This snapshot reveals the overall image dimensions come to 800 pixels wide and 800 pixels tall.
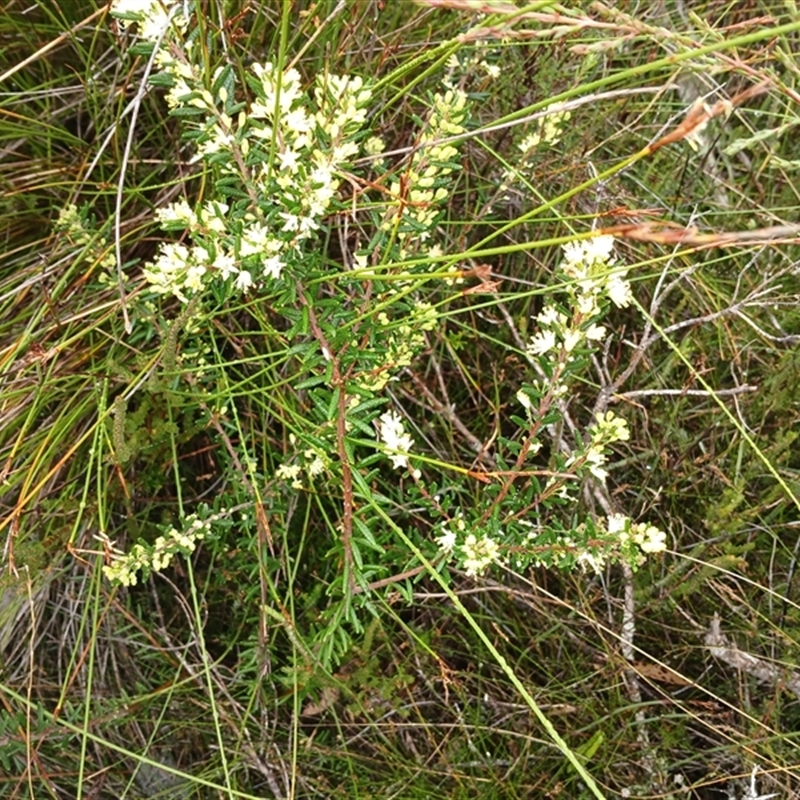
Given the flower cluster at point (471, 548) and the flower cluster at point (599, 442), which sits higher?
the flower cluster at point (599, 442)

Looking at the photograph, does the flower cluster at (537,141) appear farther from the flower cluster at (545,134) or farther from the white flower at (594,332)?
the white flower at (594,332)

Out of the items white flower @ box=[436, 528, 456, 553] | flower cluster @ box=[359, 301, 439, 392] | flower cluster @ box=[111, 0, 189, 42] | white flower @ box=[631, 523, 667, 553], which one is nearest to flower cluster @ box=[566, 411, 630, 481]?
white flower @ box=[631, 523, 667, 553]

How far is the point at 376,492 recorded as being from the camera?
1878 mm

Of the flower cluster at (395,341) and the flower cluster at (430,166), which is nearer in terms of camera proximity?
the flower cluster at (430,166)

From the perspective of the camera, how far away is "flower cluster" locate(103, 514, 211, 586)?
65.6 inches

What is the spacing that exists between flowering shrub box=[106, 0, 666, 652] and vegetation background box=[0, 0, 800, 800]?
0.31 meters

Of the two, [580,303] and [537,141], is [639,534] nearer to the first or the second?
[580,303]

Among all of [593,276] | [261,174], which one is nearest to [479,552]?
[593,276]

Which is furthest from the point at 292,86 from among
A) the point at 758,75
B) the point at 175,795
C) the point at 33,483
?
the point at 175,795

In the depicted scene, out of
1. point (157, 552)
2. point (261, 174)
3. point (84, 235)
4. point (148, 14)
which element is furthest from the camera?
point (84, 235)

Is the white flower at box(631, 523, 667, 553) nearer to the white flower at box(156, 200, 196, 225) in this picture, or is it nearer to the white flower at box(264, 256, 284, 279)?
the white flower at box(264, 256, 284, 279)

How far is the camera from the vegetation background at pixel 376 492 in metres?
1.94

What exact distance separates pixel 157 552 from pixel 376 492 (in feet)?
1.60

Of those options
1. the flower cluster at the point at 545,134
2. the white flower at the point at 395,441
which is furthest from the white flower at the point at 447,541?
the flower cluster at the point at 545,134
